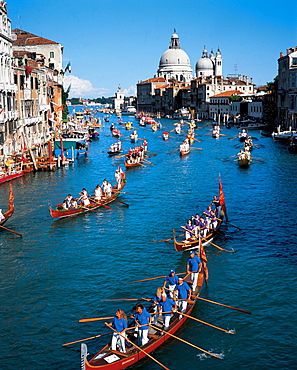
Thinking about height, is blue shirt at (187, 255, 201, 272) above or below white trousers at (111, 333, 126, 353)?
above

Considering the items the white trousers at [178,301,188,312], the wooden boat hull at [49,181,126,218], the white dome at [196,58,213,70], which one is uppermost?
the white dome at [196,58,213,70]

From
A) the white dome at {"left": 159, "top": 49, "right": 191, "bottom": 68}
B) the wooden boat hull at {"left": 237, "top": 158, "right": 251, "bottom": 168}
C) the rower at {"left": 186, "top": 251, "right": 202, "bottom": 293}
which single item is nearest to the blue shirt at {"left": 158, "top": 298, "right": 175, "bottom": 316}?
the rower at {"left": 186, "top": 251, "right": 202, "bottom": 293}

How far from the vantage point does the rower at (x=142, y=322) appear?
12320 mm

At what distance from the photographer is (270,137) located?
233 ft

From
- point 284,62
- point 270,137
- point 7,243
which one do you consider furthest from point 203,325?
point 284,62

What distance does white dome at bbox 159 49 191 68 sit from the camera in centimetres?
19050

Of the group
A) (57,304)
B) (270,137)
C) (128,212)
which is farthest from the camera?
(270,137)

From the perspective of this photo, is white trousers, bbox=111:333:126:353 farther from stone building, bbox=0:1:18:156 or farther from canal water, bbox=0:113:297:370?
stone building, bbox=0:1:18:156

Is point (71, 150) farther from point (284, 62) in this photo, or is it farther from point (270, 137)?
point (284, 62)

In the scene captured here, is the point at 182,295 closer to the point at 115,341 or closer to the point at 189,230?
the point at 115,341

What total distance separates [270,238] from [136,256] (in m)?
6.11

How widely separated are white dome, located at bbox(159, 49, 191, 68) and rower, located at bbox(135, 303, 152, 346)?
184m

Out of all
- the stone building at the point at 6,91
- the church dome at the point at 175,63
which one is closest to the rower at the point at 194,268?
the stone building at the point at 6,91

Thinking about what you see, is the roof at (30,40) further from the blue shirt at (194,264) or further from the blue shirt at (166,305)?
the blue shirt at (166,305)
